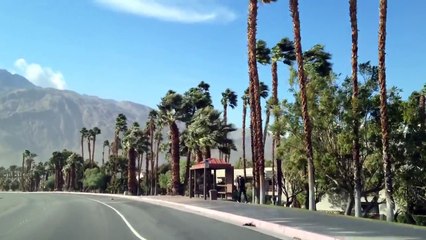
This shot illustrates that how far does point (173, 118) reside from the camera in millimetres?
58281

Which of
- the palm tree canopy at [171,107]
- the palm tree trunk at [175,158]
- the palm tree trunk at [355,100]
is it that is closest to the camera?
the palm tree trunk at [355,100]

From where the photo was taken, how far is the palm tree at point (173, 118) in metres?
56.2

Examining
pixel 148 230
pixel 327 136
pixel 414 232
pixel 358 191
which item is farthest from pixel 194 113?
pixel 414 232

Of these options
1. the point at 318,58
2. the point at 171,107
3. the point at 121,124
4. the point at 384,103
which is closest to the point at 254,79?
the point at 318,58

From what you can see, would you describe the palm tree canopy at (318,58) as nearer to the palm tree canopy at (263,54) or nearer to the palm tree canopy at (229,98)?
the palm tree canopy at (263,54)

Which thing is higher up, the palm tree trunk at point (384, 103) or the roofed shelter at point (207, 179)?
the palm tree trunk at point (384, 103)

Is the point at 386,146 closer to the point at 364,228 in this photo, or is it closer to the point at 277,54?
the point at 364,228

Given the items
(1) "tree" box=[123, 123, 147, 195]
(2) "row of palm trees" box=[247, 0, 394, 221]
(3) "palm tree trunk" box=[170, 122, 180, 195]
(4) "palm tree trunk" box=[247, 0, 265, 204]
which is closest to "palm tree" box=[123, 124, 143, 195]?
(1) "tree" box=[123, 123, 147, 195]

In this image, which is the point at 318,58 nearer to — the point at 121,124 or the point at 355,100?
the point at 355,100

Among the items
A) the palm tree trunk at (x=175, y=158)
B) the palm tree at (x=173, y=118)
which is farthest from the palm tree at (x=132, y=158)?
the palm tree trunk at (x=175, y=158)

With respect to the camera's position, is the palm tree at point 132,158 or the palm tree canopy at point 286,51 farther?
the palm tree at point 132,158

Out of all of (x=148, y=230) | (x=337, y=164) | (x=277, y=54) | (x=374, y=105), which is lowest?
(x=148, y=230)

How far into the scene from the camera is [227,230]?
18.2 meters

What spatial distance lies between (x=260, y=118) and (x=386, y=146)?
1216 centimetres
